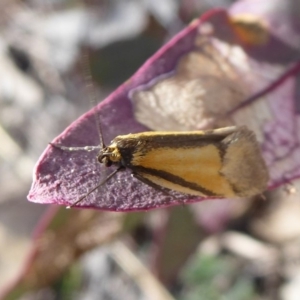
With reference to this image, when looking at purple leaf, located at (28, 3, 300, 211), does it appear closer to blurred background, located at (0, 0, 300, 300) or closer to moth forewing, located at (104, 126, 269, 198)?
moth forewing, located at (104, 126, 269, 198)

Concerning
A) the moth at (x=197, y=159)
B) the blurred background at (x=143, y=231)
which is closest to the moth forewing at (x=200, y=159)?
the moth at (x=197, y=159)

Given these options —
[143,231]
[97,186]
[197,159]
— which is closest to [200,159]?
[197,159]

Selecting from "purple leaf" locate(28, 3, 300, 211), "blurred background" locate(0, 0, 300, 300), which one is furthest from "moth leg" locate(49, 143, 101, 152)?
"blurred background" locate(0, 0, 300, 300)

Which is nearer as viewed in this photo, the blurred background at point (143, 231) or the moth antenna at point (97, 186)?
the moth antenna at point (97, 186)

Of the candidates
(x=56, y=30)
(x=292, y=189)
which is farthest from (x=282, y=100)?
(x=56, y=30)

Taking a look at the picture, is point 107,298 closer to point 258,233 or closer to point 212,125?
point 258,233

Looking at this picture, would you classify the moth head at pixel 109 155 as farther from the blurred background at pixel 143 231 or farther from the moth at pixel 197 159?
the blurred background at pixel 143 231

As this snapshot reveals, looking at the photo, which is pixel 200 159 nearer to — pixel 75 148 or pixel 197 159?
pixel 197 159
